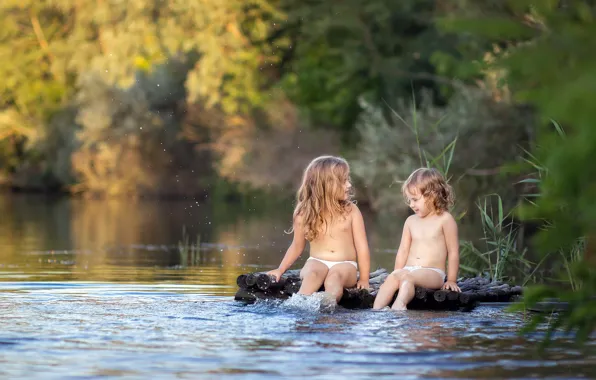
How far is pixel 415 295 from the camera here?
938 centimetres

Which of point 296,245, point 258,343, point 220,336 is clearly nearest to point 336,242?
point 296,245

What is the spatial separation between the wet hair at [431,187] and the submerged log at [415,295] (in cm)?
71

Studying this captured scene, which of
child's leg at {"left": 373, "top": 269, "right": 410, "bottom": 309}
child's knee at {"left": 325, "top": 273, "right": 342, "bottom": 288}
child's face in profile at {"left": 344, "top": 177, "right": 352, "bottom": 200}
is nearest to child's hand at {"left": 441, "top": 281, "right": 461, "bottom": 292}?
child's leg at {"left": 373, "top": 269, "right": 410, "bottom": 309}

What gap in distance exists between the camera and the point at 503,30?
4359 mm

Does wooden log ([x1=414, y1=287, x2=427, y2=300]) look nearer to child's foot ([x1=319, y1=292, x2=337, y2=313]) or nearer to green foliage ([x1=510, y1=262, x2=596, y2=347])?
child's foot ([x1=319, y1=292, x2=337, y2=313])

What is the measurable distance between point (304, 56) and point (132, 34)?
7.00 metres

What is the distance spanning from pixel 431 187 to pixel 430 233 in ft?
1.17

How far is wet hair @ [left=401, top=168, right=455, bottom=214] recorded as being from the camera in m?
9.82

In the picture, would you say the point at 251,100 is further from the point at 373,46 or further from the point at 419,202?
the point at 419,202

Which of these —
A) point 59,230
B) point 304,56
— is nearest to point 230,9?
point 304,56

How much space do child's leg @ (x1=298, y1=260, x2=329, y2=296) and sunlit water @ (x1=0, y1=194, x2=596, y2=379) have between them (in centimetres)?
22

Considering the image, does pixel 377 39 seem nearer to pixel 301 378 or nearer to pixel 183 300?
pixel 183 300

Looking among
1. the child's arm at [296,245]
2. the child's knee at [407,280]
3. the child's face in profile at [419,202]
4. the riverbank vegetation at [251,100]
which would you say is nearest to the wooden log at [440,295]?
the child's knee at [407,280]

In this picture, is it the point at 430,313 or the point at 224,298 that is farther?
the point at 224,298
